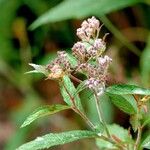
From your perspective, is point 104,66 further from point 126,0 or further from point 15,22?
point 15,22

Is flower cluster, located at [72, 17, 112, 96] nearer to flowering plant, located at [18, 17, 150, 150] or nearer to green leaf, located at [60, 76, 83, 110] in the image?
flowering plant, located at [18, 17, 150, 150]

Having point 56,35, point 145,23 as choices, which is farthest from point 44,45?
point 145,23

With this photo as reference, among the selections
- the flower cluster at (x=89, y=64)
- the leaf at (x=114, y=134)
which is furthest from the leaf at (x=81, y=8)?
the flower cluster at (x=89, y=64)

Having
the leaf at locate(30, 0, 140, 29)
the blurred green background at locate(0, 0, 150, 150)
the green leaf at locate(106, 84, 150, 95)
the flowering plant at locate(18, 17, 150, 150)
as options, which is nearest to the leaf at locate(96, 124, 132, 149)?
the flowering plant at locate(18, 17, 150, 150)

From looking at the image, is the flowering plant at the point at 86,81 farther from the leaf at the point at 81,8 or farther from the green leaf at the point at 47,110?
the leaf at the point at 81,8

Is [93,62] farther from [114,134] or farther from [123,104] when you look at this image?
[114,134]
